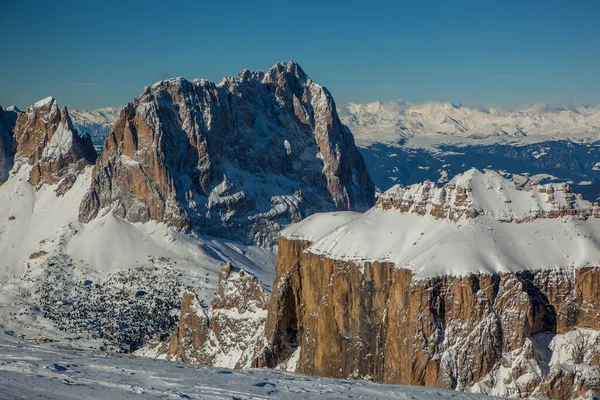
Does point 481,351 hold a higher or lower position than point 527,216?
lower

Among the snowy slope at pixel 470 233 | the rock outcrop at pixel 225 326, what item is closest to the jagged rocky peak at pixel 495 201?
the snowy slope at pixel 470 233

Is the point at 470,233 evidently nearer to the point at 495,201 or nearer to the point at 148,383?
→ the point at 495,201

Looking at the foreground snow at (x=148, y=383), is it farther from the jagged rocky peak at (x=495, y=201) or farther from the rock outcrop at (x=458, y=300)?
the jagged rocky peak at (x=495, y=201)

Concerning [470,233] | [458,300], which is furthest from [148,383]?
[470,233]

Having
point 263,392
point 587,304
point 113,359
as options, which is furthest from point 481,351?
point 113,359

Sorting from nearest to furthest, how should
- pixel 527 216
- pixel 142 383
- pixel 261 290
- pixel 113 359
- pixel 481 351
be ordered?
1. pixel 142 383
2. pixel 113 359
3. pixel 481 351
4. pixel 527 216
5. pixel 261 290

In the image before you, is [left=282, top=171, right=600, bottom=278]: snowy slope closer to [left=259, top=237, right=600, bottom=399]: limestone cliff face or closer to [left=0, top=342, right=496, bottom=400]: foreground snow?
[left=259, top=237, right=600, bottom=399]: limestone cliff face

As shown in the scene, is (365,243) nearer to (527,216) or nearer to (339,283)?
(339,283)
